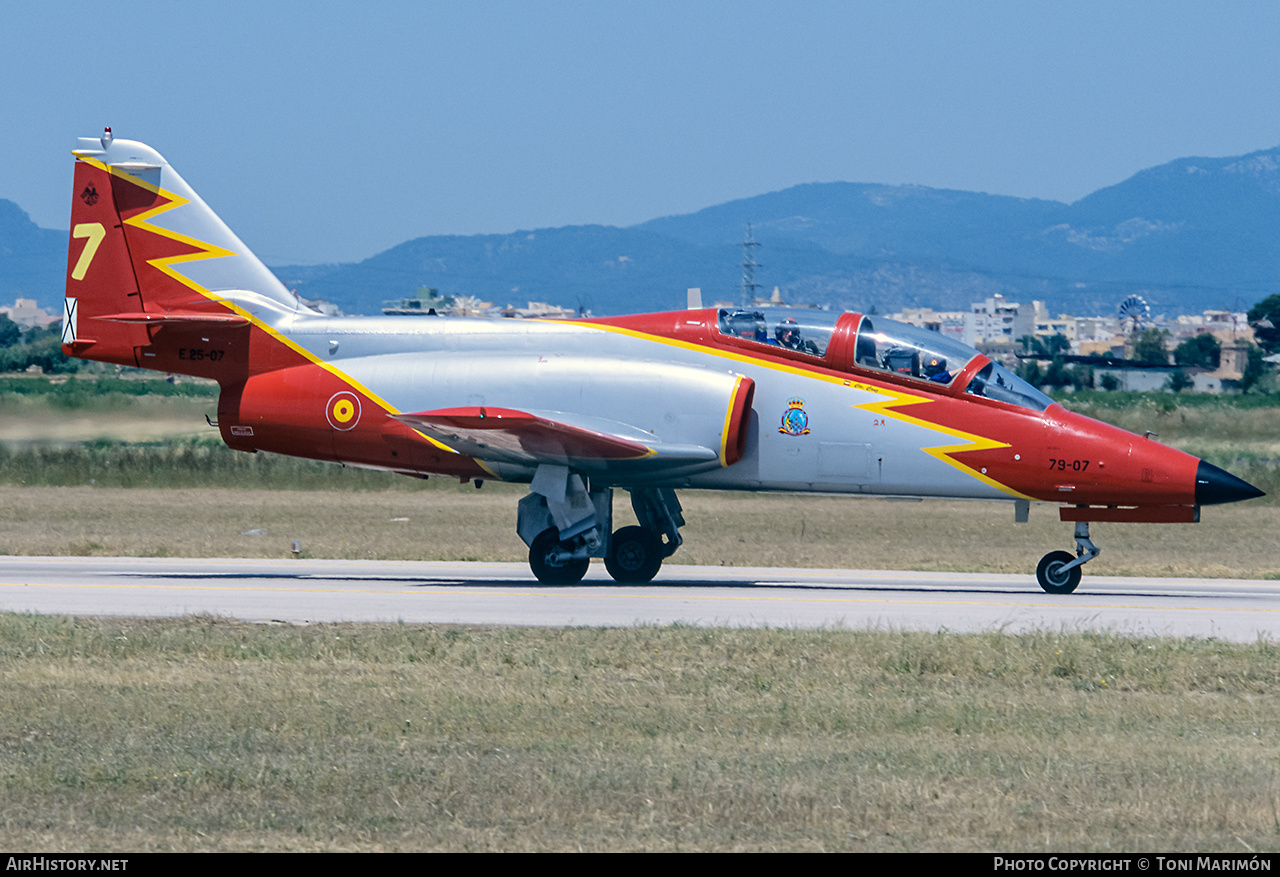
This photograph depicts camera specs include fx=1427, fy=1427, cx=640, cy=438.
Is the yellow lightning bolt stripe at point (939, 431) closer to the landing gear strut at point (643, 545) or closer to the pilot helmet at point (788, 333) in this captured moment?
the pilot helmet at point (788, 333)

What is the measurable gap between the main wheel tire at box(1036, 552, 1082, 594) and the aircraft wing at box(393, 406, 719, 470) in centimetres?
430

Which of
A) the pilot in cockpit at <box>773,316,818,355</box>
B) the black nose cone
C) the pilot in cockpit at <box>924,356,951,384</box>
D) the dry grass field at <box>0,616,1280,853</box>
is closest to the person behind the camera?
the dry grass field at <box>0,616,1280,853</box>

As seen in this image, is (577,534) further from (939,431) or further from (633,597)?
(939,431)

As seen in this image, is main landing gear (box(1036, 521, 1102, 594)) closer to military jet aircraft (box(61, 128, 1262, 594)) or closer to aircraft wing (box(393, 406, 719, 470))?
military jet aircraft (box(61, 128, 1262, 594))

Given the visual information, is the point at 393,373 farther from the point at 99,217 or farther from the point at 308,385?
the point at 99,217

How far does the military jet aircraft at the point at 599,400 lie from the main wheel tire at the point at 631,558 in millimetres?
29

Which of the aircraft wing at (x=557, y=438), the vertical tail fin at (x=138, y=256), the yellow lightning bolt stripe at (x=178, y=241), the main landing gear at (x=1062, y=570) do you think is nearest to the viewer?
the aircraft wing at (x=557, y=438)

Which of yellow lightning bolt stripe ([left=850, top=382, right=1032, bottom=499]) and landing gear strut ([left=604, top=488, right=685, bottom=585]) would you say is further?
landing gear strut ([left=604, top=488, right=685, bottom=585])

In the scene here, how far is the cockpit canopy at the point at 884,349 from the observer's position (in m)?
17.3

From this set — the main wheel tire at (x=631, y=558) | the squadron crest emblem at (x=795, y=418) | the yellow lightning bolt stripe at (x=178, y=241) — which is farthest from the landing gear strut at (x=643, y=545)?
the yellow lightning bolt stripe at (x=178, y=241)

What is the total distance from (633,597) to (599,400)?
2.53m

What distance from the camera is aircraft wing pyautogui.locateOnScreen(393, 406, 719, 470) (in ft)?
56.1

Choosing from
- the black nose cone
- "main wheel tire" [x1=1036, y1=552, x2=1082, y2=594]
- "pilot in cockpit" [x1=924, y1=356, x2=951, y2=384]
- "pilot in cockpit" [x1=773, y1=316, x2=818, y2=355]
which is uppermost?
"pilot in cockpit" [x1=773, y1=316, x2=818, y2=355]

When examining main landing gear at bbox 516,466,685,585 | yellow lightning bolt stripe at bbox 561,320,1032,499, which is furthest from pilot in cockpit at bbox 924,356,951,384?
main landing gear at bbox 516,466,685,585
